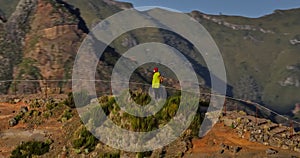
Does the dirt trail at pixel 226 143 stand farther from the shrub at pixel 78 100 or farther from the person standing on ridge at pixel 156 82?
the shrub at pixel 78 100

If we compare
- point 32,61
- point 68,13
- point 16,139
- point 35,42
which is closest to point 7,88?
point 32,61

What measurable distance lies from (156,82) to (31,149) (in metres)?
10.0

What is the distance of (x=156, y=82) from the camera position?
31.2m

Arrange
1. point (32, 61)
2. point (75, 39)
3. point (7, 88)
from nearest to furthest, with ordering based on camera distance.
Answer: point (7, 88) → point (32, 61) → point (75, 39)

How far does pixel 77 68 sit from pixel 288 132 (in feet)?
289

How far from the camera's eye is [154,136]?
28.6 meters

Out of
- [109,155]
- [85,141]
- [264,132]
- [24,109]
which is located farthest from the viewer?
[24,109]

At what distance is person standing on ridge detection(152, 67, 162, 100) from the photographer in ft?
101

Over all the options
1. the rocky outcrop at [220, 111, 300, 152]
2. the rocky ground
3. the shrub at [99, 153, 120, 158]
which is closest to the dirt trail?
the rocky ground

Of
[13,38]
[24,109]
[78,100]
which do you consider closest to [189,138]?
[78,100]

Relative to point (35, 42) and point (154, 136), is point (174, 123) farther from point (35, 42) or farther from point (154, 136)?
point (35, 42)

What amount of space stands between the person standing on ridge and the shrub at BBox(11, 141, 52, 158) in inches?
333

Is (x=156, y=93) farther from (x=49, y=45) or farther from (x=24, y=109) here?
(x=49, y=45)

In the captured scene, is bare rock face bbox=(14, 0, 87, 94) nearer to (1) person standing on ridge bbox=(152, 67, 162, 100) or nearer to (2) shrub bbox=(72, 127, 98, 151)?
(1) person standing on ridge bbox=(152, 67, 162, 100)
